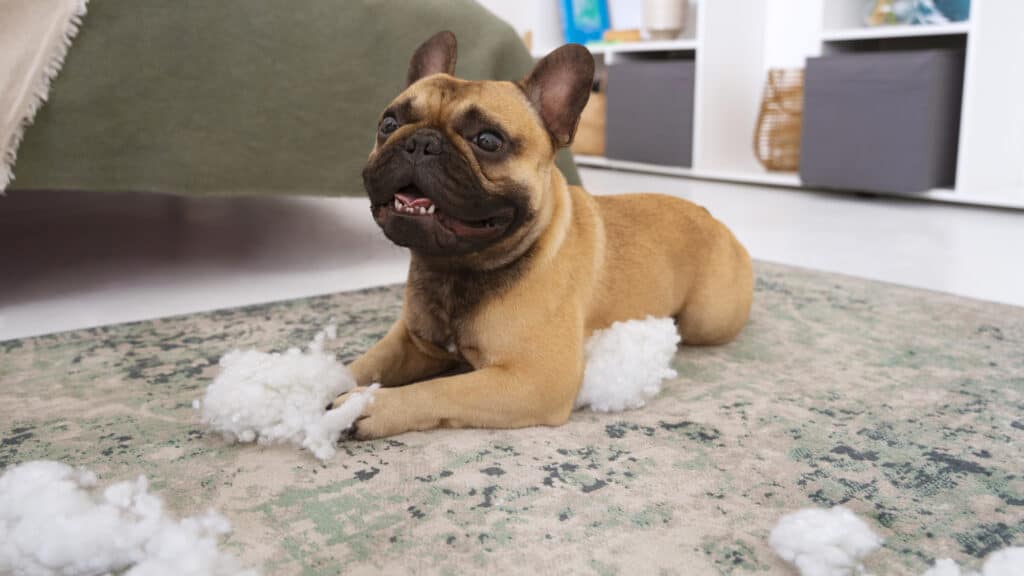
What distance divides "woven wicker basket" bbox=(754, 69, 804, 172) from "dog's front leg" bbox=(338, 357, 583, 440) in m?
3.22

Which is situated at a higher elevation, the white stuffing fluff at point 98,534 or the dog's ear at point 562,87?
the dog's ear at point 562,87

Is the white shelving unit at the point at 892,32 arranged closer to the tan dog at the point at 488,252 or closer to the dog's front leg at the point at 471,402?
the tan dog at the point at 488,252

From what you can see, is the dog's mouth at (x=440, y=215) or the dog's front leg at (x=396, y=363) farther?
the dog's front leg at (x=396, y=363)

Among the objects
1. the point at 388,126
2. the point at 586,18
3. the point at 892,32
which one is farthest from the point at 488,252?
the point at 586,18

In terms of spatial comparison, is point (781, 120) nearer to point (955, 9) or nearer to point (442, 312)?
point (955, 9)

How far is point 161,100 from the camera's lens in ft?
6.30

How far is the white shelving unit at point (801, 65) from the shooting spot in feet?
10.8

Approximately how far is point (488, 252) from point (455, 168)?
170mm

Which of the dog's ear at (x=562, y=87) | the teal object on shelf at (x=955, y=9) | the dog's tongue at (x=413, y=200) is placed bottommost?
the dog's tongue at (x=413, y=200)

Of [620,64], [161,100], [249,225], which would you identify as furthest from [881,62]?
[161,100]

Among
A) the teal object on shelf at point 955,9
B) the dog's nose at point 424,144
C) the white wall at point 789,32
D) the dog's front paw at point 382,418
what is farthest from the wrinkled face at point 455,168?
the white wall at point 789,32

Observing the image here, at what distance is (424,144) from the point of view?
3.56 ft

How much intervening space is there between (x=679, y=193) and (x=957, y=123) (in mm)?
1138

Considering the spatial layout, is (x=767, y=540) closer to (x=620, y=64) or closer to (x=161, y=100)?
(x=161, y=100)
